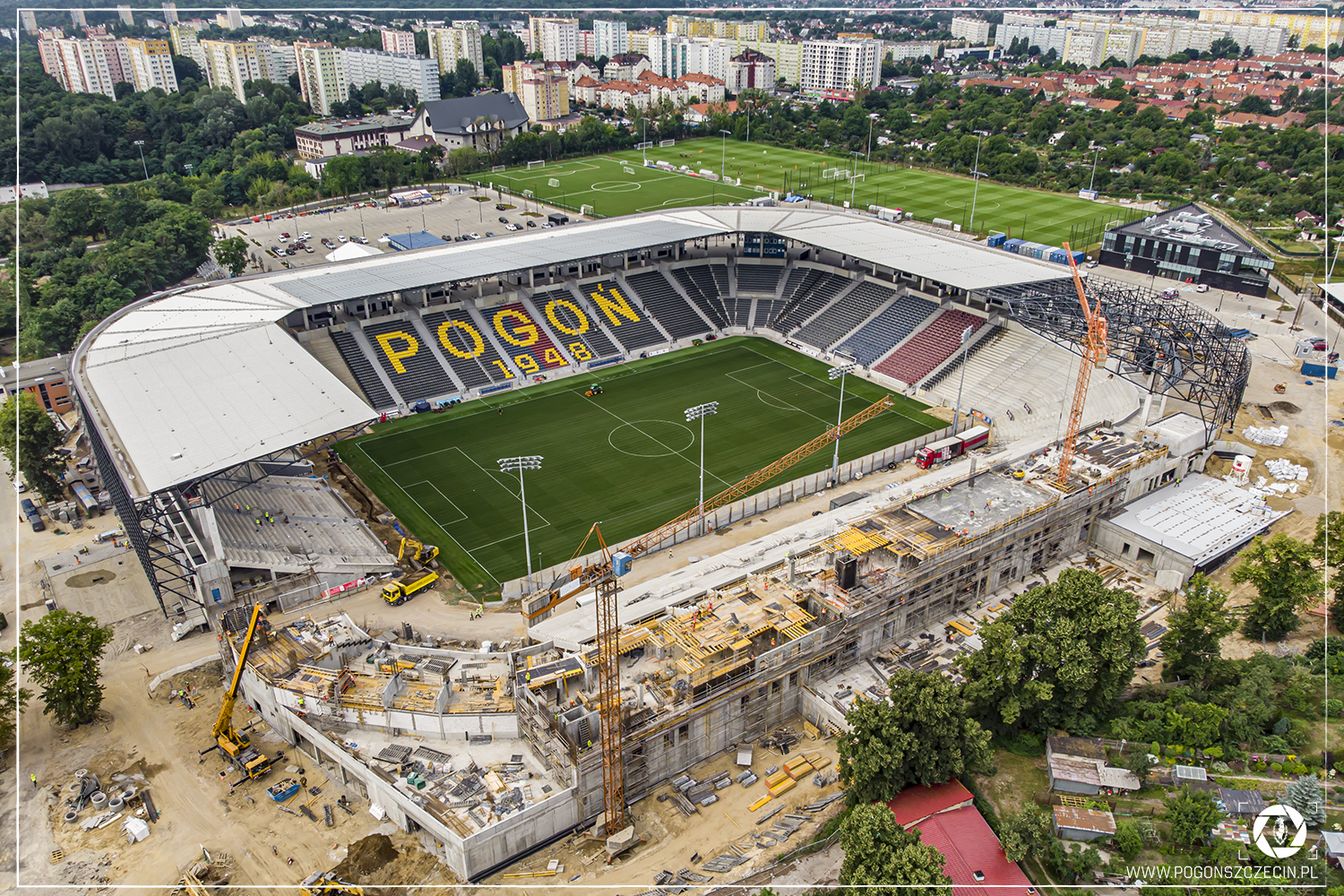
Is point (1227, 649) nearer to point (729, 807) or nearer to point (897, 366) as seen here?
point (729, 807)

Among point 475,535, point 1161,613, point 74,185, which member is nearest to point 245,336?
point 475,535

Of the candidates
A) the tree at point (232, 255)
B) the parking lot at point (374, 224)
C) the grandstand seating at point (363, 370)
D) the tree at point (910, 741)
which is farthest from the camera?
the parking lot at point (374, 224)

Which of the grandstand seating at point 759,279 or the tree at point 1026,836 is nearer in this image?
the tree at point 1026,836

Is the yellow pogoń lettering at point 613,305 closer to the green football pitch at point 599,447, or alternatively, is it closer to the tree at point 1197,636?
the green football pitch at point 599,447

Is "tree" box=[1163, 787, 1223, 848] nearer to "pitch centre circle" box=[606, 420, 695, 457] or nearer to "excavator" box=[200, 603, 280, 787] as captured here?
"excavator" box=[200, 603, 280, 787]

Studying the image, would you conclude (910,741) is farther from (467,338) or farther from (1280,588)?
(467,338)

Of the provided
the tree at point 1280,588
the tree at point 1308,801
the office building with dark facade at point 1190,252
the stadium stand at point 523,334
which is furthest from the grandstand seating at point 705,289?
the tree at point 1308,801
